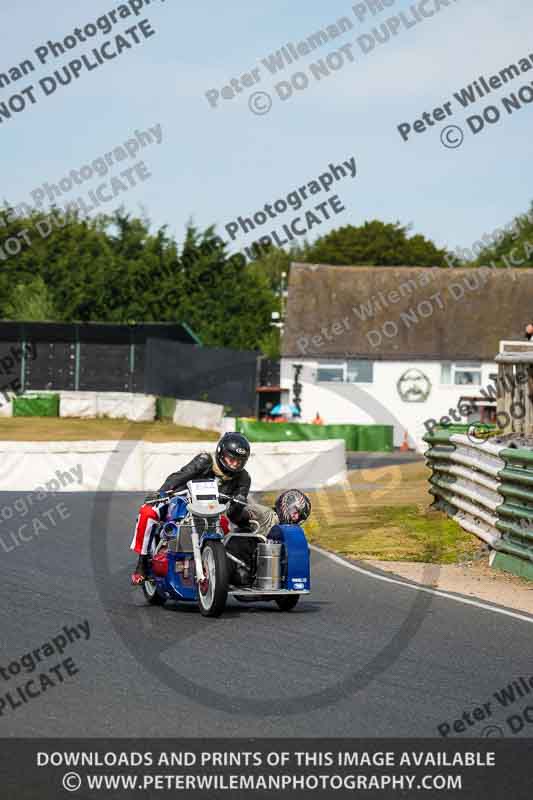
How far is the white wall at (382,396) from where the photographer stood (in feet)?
184

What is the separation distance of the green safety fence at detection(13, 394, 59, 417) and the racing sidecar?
43.0 m

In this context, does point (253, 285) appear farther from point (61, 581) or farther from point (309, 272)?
point (61, 581)

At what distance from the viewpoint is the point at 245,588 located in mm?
11180

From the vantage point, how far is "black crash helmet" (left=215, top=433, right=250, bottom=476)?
11391 mm

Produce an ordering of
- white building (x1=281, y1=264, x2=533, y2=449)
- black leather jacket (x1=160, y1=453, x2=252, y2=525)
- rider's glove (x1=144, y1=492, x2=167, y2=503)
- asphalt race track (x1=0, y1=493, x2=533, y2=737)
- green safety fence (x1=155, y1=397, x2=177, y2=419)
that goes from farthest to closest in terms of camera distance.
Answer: white building (x1=281, y1=264, x2=533, y2=449)
green safety fence (x1=155, y1=397, x2=177, y2=419)
rider's glove (x1=144, y1=492, x2=167, y2=503)
black leather jacket (x1=160, y1=453, x2=252, y2=525)
asphalt race track (x1=0, y1=493, x2=533, y2=737)

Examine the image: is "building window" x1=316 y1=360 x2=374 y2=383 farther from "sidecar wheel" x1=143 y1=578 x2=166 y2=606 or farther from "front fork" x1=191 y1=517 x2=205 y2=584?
"front fork" x1=191 y1=517 x2=205 y2=584

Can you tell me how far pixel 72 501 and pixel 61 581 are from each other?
Answer: 35.4 feet

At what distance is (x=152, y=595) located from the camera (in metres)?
12.0

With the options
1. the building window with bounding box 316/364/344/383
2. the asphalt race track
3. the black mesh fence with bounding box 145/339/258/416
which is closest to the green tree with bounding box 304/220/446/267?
the building window with bounding box 316/364/344/383

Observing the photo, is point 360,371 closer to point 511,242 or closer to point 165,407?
point 165,407

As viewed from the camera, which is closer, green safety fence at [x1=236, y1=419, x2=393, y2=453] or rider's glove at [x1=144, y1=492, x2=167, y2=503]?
rider's glove at [x1=144, y1=492, x2=167, y2=503]

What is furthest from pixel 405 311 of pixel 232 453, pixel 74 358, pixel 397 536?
pixel 232 453
